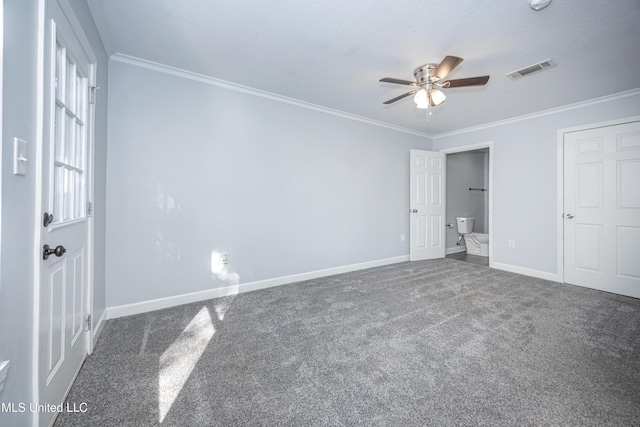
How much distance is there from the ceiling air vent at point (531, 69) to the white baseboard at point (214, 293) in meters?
2.99

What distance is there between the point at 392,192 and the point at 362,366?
3296 millimetres

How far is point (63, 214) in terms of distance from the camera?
1470 mm

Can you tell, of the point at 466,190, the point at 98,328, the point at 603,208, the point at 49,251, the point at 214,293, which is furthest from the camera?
the point at 466,190

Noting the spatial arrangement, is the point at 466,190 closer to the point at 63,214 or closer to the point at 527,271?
the point at 527,271

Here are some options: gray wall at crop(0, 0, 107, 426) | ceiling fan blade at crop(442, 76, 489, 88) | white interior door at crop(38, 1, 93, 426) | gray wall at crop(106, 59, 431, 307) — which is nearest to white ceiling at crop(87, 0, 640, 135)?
→ ceiling fan blade at crop(442, 76, 489, 88)

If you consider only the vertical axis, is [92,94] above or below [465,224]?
above

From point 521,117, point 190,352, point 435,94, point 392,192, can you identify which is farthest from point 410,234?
point 190,352

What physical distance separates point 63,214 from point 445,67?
2.88 metres

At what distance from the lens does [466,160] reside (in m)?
5.81

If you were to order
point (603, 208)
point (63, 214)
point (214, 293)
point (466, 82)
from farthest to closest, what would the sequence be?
point (603, 208) < point (214, 293) < point (466, 82) < point (63, 214)

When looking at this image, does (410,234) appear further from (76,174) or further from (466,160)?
(76,174)

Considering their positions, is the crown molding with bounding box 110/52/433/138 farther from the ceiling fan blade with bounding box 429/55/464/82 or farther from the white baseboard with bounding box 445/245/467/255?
the white baseboard with bounding box 445/245/467/255

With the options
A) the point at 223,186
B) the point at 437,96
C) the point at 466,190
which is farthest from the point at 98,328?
the point at 466,190

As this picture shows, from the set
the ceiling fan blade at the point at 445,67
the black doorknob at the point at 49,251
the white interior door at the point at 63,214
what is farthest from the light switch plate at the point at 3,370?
the ceiling fan blade at the point at 445,67
